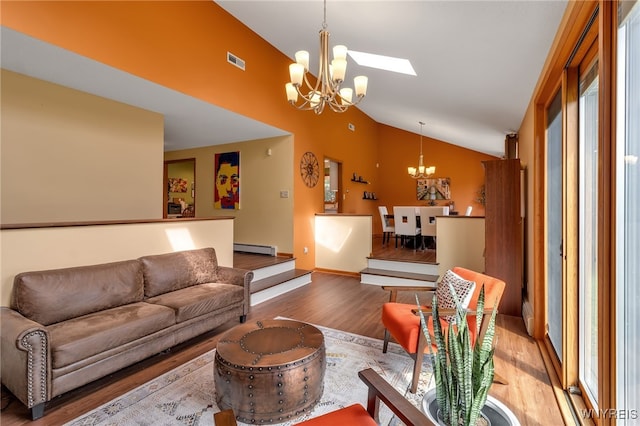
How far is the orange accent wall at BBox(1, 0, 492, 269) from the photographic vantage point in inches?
103

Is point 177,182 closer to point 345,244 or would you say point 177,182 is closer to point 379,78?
point 345,244

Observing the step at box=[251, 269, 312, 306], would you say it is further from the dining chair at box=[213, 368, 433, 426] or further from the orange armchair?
the dining chair at box=[213, 368, 433, 426]

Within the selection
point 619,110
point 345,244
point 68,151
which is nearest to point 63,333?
point 68,151

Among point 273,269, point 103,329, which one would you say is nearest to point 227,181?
point 273,269

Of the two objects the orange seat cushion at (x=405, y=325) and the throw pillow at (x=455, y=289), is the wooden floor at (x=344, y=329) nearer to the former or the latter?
the throw pillow at (x=455, y=289)

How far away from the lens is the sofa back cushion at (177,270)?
306cm

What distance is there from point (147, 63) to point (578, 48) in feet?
12.0

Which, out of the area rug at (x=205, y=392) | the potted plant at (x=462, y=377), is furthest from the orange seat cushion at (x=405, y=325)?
the potted plant at (x=462, y=377)

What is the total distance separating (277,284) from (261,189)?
2101 mm

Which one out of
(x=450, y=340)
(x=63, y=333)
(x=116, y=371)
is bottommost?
(x=116, y=371)

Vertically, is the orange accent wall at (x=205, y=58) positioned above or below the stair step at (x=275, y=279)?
above

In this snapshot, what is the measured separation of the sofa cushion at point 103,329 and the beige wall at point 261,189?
3.10 meters

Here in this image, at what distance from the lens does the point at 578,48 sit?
6.13 ft

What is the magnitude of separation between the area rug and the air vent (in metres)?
3.62
